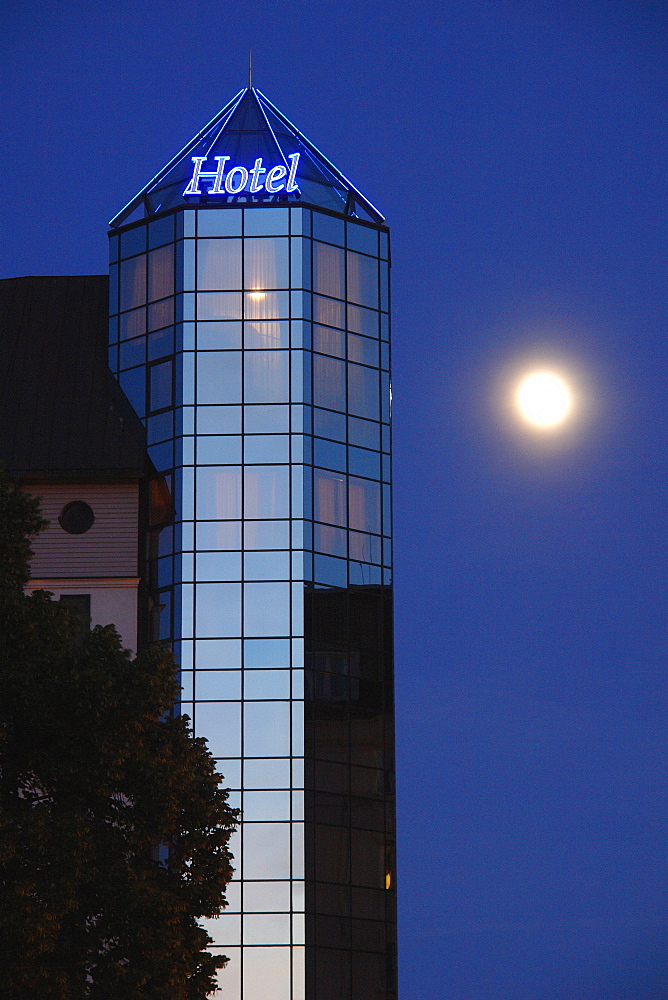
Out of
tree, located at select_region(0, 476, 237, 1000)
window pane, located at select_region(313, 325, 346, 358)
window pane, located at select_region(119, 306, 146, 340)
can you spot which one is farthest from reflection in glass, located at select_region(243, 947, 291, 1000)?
window pane, located at select_region(119, 306, 146, 340)

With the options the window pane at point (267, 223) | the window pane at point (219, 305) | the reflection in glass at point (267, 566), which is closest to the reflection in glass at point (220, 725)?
the reflection in glass at point (267, 566)

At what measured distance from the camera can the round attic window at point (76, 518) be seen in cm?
5450

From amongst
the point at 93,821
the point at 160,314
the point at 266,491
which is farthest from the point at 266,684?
the point at 93,821

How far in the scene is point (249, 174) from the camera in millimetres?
58250

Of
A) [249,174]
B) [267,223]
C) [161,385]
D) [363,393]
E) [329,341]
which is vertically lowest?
[363,393]

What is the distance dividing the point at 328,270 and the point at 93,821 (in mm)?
32288

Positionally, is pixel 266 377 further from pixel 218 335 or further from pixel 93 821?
pixel 93 821

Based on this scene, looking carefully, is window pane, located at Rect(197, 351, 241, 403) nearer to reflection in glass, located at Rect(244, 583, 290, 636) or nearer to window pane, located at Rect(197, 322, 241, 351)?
window pane, located at Rect(197, 322, 241, 351)

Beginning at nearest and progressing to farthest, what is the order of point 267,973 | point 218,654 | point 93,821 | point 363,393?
1. point 93,821
2. point 267,973
3. point 218,654
4. point 363,393

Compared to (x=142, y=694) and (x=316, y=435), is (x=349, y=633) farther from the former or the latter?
(x=142, y=694)

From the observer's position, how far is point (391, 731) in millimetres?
54531

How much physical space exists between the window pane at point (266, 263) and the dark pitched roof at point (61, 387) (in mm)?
6269

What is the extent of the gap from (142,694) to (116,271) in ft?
106

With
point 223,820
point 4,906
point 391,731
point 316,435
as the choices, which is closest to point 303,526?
point 316,435
